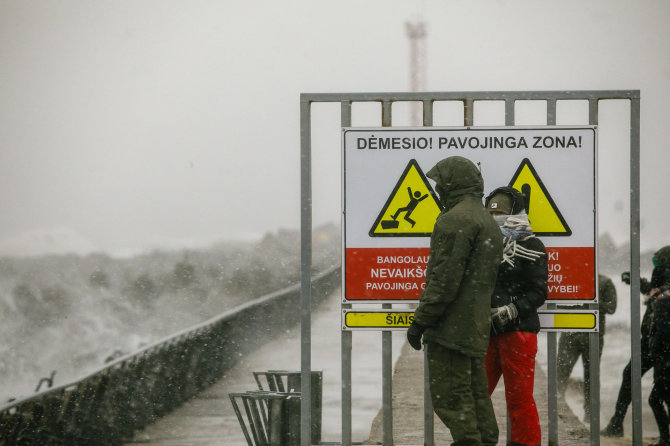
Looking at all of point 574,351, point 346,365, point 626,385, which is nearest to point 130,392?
point 574,351

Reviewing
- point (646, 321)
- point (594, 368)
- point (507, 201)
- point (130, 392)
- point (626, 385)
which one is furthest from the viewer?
point (130, 392)

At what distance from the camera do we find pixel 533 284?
4.74 m

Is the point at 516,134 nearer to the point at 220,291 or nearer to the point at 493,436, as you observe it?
the point at 493,436

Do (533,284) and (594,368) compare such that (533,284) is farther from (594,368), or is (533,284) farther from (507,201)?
(594,368)

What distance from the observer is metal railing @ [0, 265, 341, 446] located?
7.82 m

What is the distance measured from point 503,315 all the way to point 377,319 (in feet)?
2.65

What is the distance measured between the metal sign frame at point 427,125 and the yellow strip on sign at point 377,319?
72 mm

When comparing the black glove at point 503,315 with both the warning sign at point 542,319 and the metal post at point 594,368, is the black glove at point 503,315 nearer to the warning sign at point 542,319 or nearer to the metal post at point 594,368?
the warning sign at point 542,319

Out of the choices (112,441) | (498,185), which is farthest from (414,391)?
(498,185)

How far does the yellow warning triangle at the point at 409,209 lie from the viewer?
5137mm

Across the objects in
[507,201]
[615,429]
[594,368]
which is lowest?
[615,429]

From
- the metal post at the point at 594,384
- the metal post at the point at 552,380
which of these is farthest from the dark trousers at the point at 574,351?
the metal post at the point at 552,380

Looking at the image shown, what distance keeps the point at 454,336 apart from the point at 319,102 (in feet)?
5.59

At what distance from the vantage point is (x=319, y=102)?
5.18m
